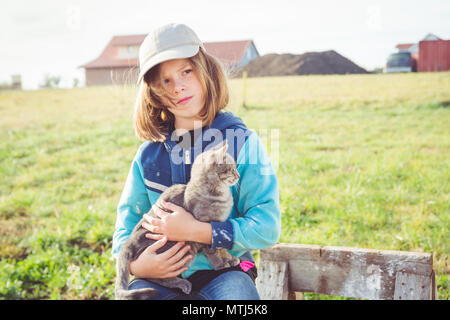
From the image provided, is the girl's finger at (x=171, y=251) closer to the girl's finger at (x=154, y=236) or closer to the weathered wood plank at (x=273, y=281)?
the girl's finger at (x=154, y=236)

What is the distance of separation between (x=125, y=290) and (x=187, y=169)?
23.4 inches

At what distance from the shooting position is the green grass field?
9.86ft

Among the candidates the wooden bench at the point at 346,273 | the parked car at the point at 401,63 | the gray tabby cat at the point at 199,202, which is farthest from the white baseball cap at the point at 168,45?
the parked car at the point at 401,63

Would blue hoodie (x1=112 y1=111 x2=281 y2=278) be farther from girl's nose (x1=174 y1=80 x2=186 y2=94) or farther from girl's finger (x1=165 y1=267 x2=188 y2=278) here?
girl's nose (x1=174 y1=80 x2=186 y2=94)

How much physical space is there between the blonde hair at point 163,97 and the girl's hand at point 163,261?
518 mm

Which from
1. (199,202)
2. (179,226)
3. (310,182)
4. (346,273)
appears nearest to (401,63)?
(310,182)

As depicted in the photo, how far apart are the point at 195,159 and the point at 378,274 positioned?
125 cm

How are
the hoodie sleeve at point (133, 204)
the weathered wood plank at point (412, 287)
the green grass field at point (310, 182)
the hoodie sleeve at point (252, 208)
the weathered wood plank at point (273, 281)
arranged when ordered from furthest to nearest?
the green grass field at point (310, 182), the weathered wood plank at point (273, 281), the weathered wood plank at point (412, 287), the hoodie sleeve at point (133, 204), the hoodie sleeve at point (252, 208)

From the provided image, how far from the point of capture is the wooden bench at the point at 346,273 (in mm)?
1978

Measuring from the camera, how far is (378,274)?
6.82 ft

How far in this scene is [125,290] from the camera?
5.38 ft

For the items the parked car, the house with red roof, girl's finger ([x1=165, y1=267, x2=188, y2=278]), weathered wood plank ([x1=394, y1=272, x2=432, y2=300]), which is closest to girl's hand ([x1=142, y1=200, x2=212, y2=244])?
girl's finger ([x1=165, y1=267, x2=188, y2=278])
